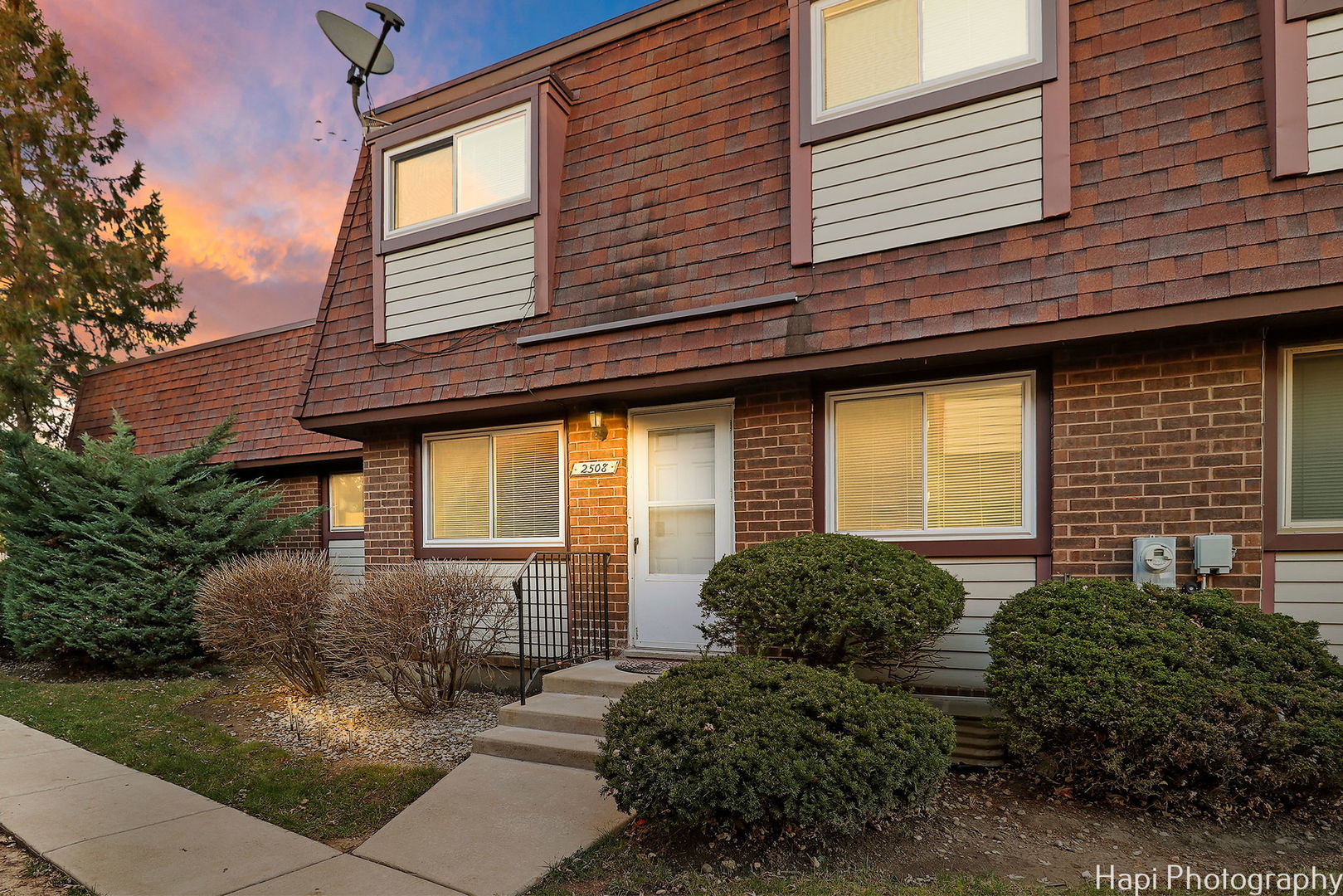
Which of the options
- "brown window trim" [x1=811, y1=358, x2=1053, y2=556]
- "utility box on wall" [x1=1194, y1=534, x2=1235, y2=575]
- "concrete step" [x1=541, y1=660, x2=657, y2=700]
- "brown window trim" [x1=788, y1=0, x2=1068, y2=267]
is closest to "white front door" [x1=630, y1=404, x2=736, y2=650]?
"concrete step" [x1=541, y1=660, x2=657, y2=700]

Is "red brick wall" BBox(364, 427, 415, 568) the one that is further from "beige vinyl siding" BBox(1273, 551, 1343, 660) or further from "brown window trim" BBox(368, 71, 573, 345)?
"beige vinyl siding" BBox(1273, 551, 1343, 660)

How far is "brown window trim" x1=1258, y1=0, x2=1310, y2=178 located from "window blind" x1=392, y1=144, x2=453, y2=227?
6.11m

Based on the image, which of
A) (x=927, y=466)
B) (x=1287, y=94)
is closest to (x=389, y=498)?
(x=927, y=466)

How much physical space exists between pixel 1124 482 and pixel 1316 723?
1575 millimetres

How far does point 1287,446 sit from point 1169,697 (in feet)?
6.29

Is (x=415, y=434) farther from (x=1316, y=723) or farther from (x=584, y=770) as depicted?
(x=1316, y=723)

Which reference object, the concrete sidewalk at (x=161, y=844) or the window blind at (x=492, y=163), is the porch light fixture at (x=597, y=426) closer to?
the window blind at (x=492, y=163)

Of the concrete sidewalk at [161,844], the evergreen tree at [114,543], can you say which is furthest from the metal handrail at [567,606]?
the evergreen tree at [114,543]

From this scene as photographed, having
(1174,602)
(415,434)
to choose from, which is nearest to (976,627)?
(1174,602)

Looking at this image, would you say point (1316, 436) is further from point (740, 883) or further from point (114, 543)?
point (114, 543)

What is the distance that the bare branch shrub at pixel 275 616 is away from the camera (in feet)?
19.7

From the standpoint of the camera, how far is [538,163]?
6.29 meters

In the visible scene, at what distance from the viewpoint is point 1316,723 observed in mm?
3311

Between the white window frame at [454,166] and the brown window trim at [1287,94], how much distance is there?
16.7ft
